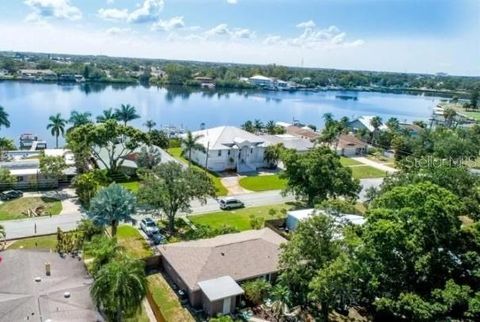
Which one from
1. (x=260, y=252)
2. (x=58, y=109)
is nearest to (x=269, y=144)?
(x=260, y=252)

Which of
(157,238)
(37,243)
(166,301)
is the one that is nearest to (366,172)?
(157,238)

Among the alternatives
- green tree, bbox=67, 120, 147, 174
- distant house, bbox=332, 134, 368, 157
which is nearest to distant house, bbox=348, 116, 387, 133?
distant house, bbox=332, 134, 368, 157

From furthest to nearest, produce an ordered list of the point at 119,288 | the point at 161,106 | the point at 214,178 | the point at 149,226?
the point at 161,106 < the point at 214,178 < the point at 149,226 < the point at 119,288

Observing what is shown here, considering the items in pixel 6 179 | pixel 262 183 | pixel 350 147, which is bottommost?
pixel 262 183

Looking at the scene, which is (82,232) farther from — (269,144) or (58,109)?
(58,109)

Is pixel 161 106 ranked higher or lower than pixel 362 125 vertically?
lower

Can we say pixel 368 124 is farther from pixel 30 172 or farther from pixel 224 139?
pixel 30 172

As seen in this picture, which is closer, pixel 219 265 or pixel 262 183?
pixel 219 265
